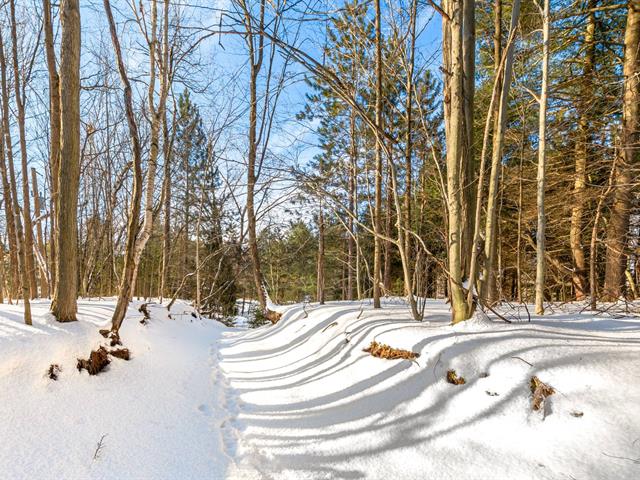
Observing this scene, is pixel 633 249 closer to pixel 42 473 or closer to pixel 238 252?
pixel 42 473

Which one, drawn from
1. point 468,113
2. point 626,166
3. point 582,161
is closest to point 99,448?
point 468,113

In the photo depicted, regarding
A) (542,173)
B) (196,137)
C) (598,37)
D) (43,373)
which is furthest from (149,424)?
(196,137)

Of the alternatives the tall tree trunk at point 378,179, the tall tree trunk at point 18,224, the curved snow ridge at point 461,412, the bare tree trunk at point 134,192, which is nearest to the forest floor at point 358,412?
the curved snow ridge at point 461,412

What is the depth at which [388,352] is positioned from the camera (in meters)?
2.78

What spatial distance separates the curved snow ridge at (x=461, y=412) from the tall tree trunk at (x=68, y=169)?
2051mm

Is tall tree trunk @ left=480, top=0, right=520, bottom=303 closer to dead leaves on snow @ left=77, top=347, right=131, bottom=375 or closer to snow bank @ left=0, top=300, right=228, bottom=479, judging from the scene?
snow bank @ left=0, top=300, right=228, bottom=479

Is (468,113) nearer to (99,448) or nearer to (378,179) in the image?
(378,179)

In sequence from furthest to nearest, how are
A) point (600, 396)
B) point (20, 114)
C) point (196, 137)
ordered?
point (196, 137) < point (20, 114) < point (600, 396)

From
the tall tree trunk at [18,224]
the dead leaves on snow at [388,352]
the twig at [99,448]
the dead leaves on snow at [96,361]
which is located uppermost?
the tall tree trunk at [18,224]

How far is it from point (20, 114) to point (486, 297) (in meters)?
8.67

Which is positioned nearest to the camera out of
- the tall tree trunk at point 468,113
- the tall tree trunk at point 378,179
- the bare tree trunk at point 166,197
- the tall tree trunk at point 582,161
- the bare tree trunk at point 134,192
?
the tall tree trunk at point 468,113

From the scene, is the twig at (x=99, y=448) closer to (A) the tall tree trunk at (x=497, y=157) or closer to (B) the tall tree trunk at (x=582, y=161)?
(A) the tall tree trunk at (x=497, y=157)

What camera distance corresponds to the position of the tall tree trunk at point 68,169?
10.1 ft

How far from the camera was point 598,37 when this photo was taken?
7047 mm
